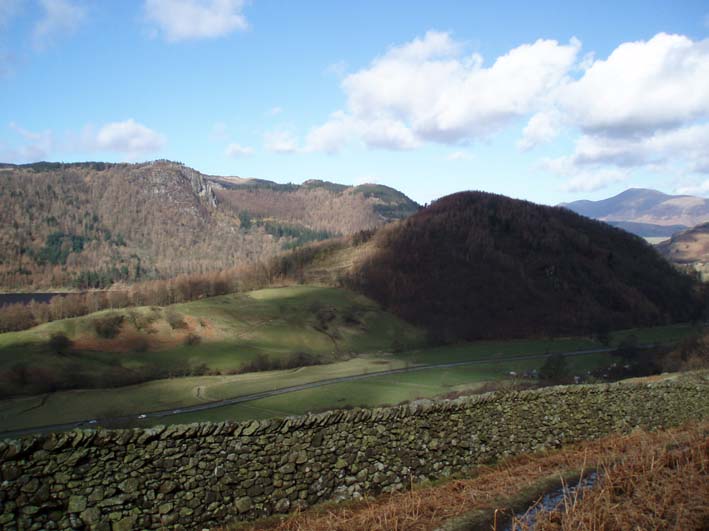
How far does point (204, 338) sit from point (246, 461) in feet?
399

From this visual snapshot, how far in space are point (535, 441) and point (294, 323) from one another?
420 feet

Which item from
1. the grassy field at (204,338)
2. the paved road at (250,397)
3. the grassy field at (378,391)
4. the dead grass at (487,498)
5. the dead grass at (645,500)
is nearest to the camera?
the dead grass at (645,500)

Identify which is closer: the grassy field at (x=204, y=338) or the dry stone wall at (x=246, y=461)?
the dry stone wall at (x=246, y=461)

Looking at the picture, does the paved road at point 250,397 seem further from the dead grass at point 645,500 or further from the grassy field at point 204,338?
the dead grass at point 645,500

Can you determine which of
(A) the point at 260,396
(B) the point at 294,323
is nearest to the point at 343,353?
(B) the point at 294,323

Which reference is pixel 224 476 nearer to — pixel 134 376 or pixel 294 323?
pixel 134 376

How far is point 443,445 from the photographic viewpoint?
17031 mm

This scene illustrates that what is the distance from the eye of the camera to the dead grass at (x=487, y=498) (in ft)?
33.0

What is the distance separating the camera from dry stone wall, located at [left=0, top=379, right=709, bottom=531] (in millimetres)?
11578

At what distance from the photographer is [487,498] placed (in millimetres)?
12234

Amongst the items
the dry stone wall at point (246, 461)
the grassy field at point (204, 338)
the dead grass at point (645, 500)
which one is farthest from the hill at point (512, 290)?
the dead grass at point (645, 500)

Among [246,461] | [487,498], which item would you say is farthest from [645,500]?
[246,461]

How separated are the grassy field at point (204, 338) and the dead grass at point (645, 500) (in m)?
103

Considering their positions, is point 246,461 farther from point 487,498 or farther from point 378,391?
point 378,391
